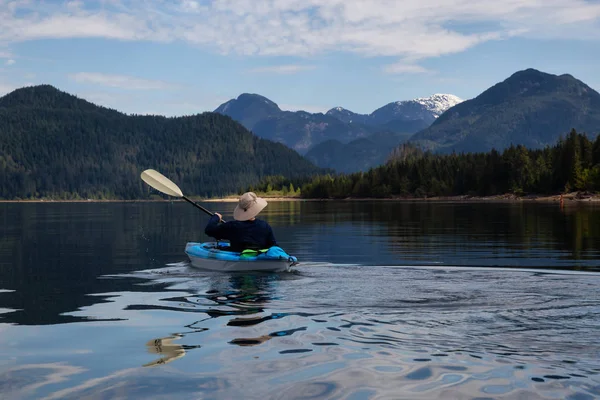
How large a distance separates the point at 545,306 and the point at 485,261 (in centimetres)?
1364

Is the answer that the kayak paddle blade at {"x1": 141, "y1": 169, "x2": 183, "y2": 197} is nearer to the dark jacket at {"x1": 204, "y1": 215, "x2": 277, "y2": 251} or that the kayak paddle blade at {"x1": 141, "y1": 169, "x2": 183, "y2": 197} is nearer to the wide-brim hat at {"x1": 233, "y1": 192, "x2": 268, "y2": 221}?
the dark jacket at {"x1": 204, "y1": 215, "x2": 277, "y2": 251}

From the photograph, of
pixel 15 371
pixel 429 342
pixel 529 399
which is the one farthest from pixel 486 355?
pixel 15 371

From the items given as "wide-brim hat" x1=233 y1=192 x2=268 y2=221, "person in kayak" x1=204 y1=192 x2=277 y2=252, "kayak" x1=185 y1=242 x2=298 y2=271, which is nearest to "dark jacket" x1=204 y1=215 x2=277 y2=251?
"person in kayak" x1=204 y1=192 x2=277 y2=252

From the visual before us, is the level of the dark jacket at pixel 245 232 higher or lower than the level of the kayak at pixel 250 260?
higher

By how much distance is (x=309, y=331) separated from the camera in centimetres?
1462

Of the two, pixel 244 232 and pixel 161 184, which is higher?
pixel 161 184

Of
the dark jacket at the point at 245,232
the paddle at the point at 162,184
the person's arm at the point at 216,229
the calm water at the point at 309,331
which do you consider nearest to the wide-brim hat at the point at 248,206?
the dark jacket at the point at 245,232

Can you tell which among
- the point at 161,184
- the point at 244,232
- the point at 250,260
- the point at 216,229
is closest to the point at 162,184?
the point at 161,184

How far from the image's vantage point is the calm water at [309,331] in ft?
34.4

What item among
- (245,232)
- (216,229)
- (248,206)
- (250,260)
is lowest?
(250,260)

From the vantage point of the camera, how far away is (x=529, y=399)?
375 inches

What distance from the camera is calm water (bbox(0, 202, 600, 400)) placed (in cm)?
1049

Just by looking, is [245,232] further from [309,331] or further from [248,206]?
[309,331]

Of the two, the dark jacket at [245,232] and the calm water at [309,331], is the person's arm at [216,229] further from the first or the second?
the calm water at [309,331]
